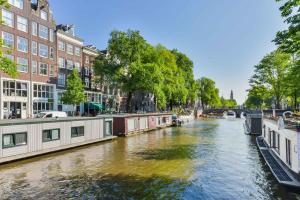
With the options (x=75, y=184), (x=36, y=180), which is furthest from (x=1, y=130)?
(x=75, y=184)

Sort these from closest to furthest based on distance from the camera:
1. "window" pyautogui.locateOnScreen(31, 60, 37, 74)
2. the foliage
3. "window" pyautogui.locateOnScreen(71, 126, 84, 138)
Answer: "window" pyautogui.locateOnScreen(71, 126, 84, 138), "window" pyautogui.locateOnScreen(31, 60, 37, 74), the foliage

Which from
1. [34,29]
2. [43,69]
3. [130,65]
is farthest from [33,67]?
[130,65]

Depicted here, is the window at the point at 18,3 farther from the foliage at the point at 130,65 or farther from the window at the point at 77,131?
the window at the point at 77,131

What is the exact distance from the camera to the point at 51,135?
28.5m

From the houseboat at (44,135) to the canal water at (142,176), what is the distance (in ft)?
3.31

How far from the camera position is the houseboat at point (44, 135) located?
77.0 ft

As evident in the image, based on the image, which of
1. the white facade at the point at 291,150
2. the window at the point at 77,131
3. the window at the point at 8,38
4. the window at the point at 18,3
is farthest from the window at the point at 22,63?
the white facade at the point at 291,150

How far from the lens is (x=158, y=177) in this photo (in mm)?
19484

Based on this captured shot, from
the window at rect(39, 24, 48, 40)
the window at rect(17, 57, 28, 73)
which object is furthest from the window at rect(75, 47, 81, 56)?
the window at rect(17, 57, 28, 73)

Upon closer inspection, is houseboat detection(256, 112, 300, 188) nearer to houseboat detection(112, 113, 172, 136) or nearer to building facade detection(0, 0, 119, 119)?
houseboat detection(112, 113, 172, 136)

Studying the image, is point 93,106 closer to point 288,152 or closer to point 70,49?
point 70,49

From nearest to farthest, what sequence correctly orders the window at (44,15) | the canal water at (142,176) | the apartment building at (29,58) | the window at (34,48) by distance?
the canal water at (142,176), the apartment building at (29,58), the window at (34,48), the window at (44,15)

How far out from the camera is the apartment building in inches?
1870

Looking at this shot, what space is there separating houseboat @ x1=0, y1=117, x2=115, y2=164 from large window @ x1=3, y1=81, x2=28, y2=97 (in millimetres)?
18833
